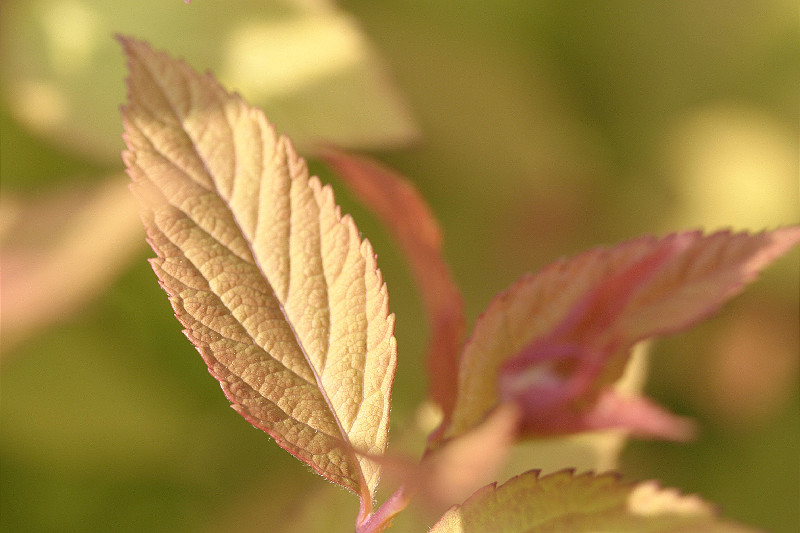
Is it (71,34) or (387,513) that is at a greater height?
(71,34)

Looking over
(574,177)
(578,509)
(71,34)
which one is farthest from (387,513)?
(574,177)

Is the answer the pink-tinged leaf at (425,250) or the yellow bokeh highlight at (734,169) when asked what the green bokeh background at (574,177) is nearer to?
the yellow bokeh highlight at (734,169)

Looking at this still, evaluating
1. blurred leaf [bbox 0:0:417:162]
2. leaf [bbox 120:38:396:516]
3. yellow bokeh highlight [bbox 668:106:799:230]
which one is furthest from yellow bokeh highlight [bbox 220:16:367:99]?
yellow bokeh highlight [bbox 668:106:799:230]

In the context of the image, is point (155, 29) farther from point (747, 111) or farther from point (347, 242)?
point (747, 111)

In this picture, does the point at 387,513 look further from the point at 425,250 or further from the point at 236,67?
the point at 236,67

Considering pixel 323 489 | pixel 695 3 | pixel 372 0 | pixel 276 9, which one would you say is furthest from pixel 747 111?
pixel 323 489

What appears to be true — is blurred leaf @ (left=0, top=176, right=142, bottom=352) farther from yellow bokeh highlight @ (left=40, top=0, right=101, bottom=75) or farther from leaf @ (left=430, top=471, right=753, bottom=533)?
leaf @ (left=430, top=471, right=753, bottom=533)

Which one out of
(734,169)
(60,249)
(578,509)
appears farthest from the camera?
(734,169)
